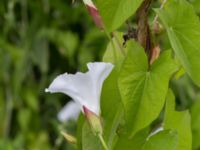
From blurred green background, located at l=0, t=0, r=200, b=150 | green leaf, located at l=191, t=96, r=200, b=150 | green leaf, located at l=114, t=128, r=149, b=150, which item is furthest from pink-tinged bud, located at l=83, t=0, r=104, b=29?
blurred green background, located at l=0, t=0, r=200, b=150

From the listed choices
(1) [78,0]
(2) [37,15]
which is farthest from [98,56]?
(1) [78,0]

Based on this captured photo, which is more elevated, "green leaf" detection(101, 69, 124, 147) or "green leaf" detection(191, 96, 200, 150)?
"green leaf" detection(101, 69, 124, 147)

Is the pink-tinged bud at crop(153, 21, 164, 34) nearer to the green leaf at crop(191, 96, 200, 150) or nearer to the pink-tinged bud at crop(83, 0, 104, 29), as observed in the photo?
the pink-tinged bud at crop(83, 0, 104, 29)

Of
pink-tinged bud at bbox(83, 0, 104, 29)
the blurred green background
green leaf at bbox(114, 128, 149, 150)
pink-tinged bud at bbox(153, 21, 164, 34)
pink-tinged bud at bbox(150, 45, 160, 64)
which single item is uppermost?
pink-tinged bud at bbox(83, 0, 104, 29)

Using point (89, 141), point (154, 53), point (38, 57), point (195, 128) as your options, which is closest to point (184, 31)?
point (154, 53)

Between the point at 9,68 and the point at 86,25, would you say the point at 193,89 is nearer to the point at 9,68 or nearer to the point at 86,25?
the point at 86,25

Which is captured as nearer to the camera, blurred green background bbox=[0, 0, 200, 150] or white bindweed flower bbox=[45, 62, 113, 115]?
white bindweed flower bbox=[45, 62, 113, 115]

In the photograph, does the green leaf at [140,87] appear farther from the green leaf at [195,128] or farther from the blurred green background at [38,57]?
the blurred green background at [38,57]
